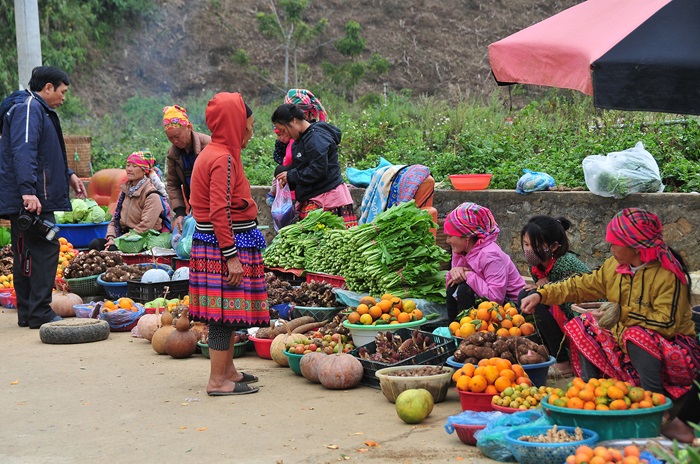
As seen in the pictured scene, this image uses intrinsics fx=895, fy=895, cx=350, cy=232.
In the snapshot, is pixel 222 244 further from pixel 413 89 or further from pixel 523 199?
pixel 413 89

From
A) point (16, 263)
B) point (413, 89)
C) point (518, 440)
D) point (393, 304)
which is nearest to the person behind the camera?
point (518, 440)

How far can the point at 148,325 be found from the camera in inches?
333

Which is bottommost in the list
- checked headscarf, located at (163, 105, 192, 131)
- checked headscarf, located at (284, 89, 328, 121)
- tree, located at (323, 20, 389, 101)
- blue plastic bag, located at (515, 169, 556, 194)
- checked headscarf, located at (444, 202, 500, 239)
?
checked headscarf, located at (444, 202, 500, 239)

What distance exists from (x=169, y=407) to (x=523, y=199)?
4.55 metres

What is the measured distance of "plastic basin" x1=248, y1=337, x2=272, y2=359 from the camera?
764 centimetres

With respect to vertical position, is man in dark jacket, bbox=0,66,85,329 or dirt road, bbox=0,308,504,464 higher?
man in dark jacket, bbox=0,66,85,329

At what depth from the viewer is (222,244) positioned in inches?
237

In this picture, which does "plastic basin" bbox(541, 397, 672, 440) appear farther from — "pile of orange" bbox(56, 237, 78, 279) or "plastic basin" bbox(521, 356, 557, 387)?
"pile of orange" bbox(56, 237, 78, 279)

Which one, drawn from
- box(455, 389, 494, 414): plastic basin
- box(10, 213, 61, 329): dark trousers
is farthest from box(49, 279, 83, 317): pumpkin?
box(455, 389, 494, 414): plastic basin

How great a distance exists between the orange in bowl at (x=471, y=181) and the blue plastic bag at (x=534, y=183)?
601 millimetres

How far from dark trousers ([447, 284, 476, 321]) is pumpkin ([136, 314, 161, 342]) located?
293 cm

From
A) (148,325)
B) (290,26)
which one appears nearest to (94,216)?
(148,325)

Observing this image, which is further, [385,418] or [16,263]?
[16,263]

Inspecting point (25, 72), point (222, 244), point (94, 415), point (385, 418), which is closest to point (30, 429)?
point (94, 415)
